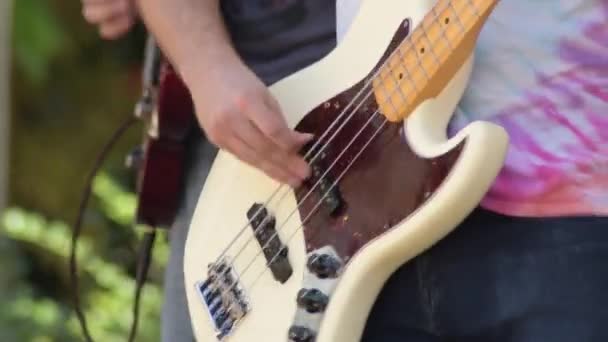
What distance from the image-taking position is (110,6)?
1122 millimetres

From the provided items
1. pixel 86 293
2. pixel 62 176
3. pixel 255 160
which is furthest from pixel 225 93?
pixel 62 176

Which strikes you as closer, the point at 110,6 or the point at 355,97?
the point at 355,97

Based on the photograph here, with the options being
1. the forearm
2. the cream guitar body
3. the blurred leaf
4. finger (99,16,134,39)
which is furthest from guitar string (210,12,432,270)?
the blurred leaf

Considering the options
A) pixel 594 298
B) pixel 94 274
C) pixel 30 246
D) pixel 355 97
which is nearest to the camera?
pixel 594 298

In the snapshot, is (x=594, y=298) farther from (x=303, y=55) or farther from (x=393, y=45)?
(x=303, y=55)

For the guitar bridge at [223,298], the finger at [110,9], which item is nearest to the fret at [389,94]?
the guitar bridge at [223,298]

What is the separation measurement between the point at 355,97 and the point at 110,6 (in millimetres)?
340

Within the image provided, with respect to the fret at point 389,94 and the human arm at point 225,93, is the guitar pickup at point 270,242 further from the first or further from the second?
the fret at point 389,94

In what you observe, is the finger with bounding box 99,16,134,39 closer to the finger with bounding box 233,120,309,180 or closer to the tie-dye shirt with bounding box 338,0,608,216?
the finger with bounding box 233,120,309,180

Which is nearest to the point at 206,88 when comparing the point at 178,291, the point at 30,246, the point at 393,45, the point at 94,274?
the point at 393,45

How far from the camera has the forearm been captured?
0.98 meters

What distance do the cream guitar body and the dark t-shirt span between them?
6 centimetres

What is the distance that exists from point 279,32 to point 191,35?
0.08 m

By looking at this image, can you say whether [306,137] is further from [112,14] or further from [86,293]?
[86,293]
